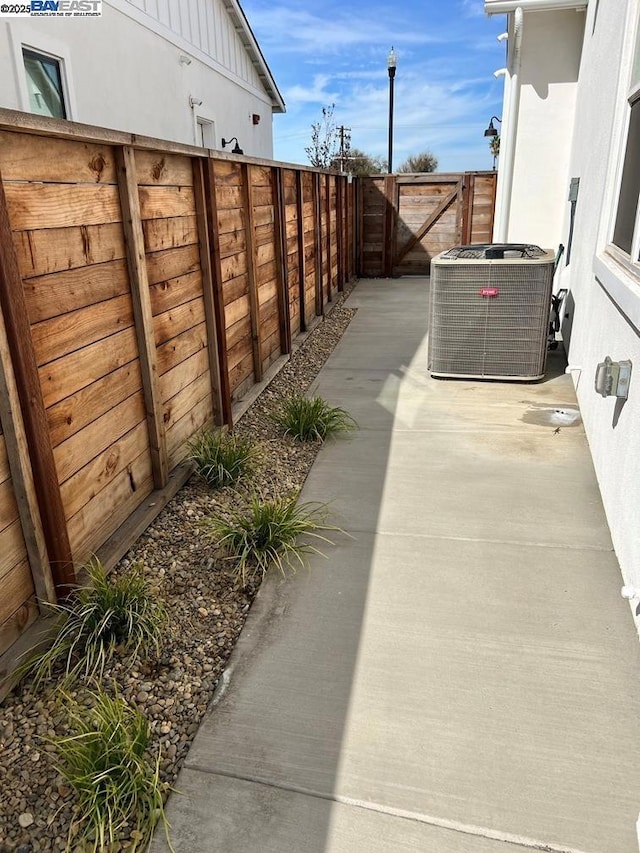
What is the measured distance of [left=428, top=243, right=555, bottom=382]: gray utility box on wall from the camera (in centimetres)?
530

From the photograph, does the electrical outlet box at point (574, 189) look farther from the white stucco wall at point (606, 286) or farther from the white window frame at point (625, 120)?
the white window frame at point (625, 120)

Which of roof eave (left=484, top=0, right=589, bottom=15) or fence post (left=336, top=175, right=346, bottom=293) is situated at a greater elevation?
roof eave (left=484, top=0, right=589, bottom=15)

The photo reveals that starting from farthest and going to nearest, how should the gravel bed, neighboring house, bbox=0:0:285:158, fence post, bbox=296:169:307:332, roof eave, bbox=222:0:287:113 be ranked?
roof eave, bbox=222:0:287:113, fence post, bbox=296:169:307:332, neighboring house, bbox=0:0:285:158, the gravel bed

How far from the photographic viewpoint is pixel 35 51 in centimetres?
516

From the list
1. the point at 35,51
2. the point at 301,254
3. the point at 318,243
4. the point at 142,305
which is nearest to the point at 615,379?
the point at 142,305

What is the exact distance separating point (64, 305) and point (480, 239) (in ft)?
34.3

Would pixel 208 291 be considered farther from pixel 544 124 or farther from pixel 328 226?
pixel 544 124

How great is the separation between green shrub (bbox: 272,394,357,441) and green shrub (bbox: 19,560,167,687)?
211 cm

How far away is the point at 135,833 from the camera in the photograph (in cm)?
175

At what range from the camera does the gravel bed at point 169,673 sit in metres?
1.82

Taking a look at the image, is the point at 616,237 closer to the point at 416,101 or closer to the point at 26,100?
the point at 26,100

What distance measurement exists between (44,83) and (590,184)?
473cm
